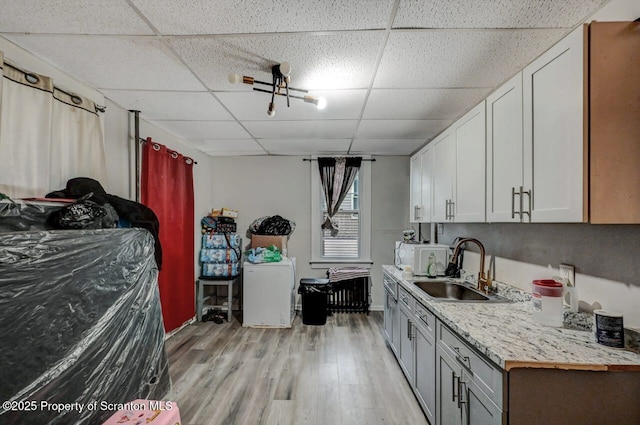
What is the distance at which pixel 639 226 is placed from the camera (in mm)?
1379

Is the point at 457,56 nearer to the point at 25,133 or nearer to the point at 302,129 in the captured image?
the point at 302,129

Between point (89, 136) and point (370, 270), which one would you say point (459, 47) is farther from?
point (370, 270)

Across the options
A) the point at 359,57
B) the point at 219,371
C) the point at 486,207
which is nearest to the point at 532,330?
the point at 486,207

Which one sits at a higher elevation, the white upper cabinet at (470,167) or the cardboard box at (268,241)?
the white upper cabinet at (470,167)

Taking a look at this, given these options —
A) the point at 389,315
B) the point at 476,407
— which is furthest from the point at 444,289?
the point at 476,407

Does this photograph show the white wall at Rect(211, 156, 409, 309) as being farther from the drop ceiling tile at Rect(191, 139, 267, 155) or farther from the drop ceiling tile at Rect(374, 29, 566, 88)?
the drop ceiling tile at Rect(374, 29, 566, 88)

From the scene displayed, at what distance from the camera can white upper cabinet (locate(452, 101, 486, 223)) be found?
2121mm

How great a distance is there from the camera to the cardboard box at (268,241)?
13.9 ft

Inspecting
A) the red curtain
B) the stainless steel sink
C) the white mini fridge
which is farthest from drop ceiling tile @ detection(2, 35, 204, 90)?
the stainless steel sink

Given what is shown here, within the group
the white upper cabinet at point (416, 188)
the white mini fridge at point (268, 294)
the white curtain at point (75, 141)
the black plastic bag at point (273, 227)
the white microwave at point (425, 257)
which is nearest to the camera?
the white curtain at point (75, 141)

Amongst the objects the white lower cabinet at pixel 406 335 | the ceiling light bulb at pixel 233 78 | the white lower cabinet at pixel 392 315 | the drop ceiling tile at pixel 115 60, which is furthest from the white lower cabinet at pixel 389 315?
the drop ceiling tile at pixel 115 60

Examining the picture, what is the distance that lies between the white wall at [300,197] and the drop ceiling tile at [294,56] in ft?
7.95

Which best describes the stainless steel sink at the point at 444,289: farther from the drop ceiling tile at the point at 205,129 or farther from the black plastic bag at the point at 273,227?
the drop ceiling tile at the point at 205,129

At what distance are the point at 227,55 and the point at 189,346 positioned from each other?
298cm
